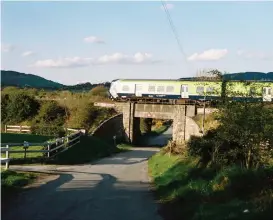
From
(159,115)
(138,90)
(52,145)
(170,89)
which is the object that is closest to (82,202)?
(52,145)

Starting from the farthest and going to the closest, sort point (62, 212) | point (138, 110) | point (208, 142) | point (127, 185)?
point (138, 110) < point (208, 142) < point (127, 185) < point (62, 212)

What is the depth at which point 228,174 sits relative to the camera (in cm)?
1290

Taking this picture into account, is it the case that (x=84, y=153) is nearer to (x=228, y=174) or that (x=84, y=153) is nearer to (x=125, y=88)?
(x=228, y=174)

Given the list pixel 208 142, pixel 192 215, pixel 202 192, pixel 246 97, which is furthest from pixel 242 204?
pixel 208 142

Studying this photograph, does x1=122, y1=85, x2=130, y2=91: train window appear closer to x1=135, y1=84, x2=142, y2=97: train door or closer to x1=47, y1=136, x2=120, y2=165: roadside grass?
x1=135, y1=84, x2=142, y2=97: train door

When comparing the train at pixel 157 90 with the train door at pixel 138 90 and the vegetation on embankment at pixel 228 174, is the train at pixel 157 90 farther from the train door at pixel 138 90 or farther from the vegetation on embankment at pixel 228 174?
the vegetation on embankment at pixel 228 174

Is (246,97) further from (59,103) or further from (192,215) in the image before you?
(59,103)

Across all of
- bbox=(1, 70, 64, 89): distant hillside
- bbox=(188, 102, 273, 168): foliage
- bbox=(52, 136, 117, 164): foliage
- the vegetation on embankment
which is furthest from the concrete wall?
bbox=(1, 70, 64, 89): distant hillside

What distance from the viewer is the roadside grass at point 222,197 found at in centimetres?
939

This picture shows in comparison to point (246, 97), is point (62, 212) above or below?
below

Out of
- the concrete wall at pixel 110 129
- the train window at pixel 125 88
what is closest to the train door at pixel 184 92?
the concrete wall at pixel 110 129

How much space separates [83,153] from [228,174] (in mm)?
17172

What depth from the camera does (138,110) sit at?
159ft

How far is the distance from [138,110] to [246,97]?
31451 mm
